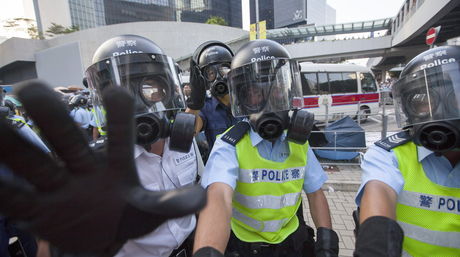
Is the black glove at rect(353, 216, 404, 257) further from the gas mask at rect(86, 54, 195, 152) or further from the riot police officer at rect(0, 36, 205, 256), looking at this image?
the gas mask at rect(86, 54, 195, 152)

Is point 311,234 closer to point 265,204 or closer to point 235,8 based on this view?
point 265,204

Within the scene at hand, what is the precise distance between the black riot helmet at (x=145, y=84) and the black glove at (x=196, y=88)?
919mm

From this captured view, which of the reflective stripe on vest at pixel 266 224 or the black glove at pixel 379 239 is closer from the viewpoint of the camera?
the black glove at pixel 379 239

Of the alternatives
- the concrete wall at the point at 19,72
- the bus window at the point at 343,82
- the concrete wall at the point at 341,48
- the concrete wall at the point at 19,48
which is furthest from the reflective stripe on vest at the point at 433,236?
the concrete wall at the point at 19,48

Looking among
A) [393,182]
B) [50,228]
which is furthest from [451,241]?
[50,228]

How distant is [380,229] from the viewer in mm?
969

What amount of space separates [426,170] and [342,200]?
3123 mm

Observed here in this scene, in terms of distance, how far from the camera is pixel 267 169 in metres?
1.44

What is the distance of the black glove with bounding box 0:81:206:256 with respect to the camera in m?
0.54

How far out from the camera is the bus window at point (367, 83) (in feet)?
36.4

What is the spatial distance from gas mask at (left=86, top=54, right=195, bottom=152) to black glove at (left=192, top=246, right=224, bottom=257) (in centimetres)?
55

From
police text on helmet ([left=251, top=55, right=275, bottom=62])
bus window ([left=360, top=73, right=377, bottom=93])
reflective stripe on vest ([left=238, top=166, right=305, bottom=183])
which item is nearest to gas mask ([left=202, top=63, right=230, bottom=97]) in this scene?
police text on helmet ([left=251, top=55, right=275, bottom=62])

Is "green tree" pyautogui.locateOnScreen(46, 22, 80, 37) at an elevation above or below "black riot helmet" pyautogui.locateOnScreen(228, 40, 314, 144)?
above

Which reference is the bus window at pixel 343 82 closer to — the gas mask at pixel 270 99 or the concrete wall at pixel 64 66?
the gas mask at pixel 270 99
